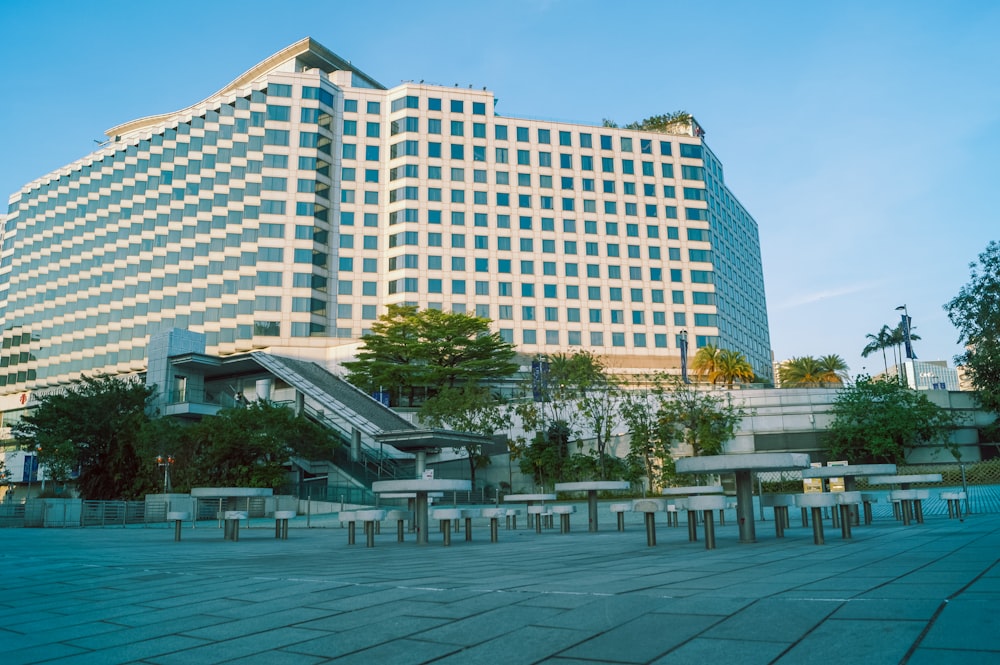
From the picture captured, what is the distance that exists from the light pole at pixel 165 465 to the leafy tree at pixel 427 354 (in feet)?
68.6

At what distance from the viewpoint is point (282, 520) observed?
1848 centimetres

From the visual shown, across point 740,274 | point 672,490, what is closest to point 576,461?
point 672,490

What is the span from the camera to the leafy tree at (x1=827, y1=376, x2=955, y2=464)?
42.0 metres

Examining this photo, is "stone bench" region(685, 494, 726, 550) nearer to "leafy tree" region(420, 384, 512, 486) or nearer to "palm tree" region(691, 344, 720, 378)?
"leafy tree" region(420, 384, 512, 486)

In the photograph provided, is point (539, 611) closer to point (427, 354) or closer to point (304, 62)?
point (427, 354)

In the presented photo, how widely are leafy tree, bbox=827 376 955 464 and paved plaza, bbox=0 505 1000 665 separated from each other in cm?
3700

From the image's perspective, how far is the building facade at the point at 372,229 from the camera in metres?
67.9

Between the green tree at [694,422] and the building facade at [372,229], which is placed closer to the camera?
the green tree at [694,422]

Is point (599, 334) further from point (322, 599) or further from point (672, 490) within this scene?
point (322, 599)

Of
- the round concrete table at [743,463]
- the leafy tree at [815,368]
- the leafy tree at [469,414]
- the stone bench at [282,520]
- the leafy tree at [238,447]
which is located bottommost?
the stone bench at [282,520]

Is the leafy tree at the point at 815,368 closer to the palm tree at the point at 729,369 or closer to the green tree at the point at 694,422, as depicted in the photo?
the palm tree at the point at 729,369

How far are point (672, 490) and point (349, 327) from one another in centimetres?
5507

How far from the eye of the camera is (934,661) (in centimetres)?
316

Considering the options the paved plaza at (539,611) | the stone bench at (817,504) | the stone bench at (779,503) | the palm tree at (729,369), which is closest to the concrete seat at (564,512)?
the stone bench at (779,503)
